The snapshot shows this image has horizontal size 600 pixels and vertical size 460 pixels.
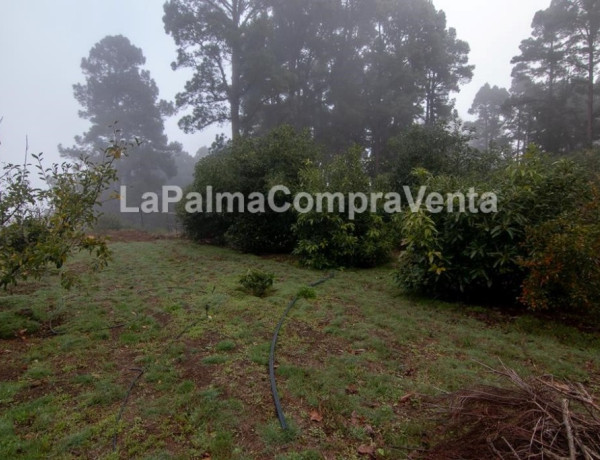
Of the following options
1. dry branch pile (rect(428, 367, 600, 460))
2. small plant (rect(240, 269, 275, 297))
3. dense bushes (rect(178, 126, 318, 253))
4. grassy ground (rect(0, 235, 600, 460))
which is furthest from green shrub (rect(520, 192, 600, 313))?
dense bushes (rect(178, 126, 318, 253))

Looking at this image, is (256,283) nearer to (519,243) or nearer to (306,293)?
(306,293)

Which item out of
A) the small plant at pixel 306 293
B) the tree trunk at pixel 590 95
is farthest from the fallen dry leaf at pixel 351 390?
the tree trunk at pixel 590 95

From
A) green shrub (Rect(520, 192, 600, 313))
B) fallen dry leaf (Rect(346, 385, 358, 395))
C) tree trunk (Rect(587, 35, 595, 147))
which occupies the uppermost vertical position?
tree trunk (Rect(587, 35, 595, 147))

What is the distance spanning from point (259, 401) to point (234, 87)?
15.2 metres

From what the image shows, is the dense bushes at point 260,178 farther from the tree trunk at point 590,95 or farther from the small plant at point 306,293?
the tree trunk at point 590,95

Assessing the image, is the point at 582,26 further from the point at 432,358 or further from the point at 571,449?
the point at 571,449

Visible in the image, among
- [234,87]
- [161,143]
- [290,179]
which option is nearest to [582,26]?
[234,87]

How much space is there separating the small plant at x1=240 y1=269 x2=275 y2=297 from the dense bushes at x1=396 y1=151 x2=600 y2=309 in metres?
1.82

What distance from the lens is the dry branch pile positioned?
1.48 m

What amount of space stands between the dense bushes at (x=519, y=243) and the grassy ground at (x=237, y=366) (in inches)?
14.2

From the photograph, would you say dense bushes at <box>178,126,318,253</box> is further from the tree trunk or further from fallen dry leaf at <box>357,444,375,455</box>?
the tree trunk

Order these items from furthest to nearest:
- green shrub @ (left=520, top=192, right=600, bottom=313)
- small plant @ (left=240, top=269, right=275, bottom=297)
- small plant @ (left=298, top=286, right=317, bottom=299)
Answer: small plant @ (left=240, top=269, right=275, bottom=297) < small plant @ (left=298, top=286, right=317, bottom=299) < green shrub @ (left=520, top=192, right=600, bottom=313)

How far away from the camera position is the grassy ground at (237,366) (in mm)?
1949

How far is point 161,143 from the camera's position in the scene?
21.8 metres
